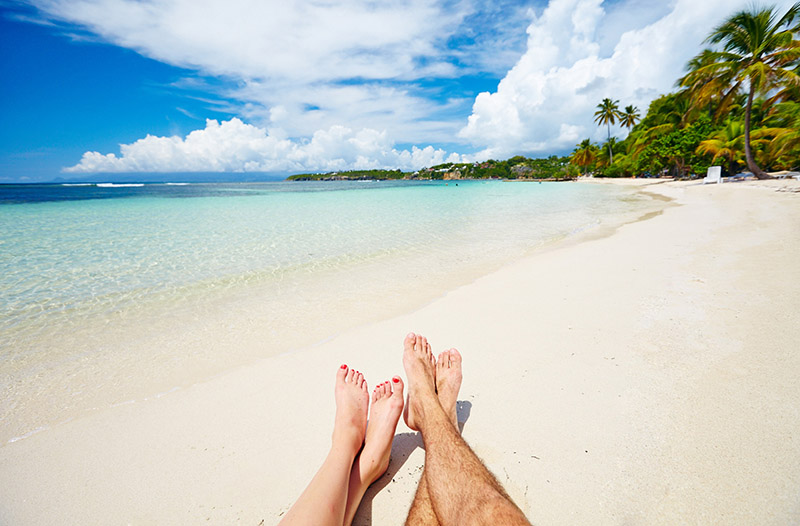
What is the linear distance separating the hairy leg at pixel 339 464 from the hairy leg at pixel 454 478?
32cm

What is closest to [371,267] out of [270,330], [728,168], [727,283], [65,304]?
[270,330]

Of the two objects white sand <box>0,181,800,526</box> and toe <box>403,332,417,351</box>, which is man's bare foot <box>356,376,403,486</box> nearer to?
white sand <box>0,181,800,526</box>

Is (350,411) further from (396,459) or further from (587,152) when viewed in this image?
(587,152)

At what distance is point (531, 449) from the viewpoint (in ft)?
4.98

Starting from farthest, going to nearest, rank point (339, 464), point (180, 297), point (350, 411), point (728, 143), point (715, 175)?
point (728, 143)
point (715, 175)
point (180, 297)
point (350, 411)
point (339, 464)

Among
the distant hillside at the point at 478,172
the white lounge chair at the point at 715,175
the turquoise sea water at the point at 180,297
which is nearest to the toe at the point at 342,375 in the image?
the turquoise sea water at the point at 180,297

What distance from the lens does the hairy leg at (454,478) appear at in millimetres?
1117

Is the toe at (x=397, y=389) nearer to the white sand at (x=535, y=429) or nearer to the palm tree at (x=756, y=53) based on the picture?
the white sand at (x=535, y=429)

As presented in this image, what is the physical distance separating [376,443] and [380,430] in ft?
0.25

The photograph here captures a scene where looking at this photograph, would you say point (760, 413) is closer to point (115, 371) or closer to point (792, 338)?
point (792, 338)

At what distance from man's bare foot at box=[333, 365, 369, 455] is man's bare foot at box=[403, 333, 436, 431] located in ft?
0.84

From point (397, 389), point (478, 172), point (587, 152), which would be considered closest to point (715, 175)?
point (397, 389)

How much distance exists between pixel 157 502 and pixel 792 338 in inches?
152

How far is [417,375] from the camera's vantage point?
78.4 inches
